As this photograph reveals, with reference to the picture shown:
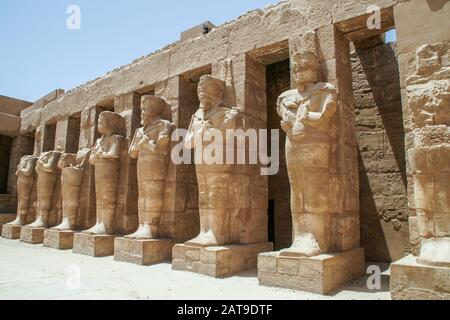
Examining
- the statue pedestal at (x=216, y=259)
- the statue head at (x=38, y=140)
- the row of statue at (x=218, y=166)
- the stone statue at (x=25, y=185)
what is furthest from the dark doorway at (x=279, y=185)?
the statue head at (x=38, y=140)

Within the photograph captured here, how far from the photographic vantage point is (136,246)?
592 centimetres

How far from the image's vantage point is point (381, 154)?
20.9 ft

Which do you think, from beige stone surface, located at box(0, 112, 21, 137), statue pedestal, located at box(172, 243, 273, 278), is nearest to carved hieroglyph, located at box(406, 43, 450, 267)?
statue pedestal, located at box(172, 243, 273, 278)

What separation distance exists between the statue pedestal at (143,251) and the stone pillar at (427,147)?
3.79 m

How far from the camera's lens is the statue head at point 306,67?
456 cm

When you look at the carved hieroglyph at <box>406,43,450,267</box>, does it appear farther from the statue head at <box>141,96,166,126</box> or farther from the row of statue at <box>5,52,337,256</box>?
the statue head at <box>141,96,166,126</box>

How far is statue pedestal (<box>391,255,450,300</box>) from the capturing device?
3004 mm

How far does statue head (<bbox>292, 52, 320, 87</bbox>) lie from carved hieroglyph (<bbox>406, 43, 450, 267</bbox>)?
1.26 meters

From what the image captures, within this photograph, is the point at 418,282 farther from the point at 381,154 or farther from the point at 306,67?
the point at 381,154

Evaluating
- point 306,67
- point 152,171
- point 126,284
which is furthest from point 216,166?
point 126,284

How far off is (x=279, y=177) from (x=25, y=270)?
199 inches

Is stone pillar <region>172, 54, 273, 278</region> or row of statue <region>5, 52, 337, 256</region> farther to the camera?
stone pillar <region>172, 54, 273, 278</region>
